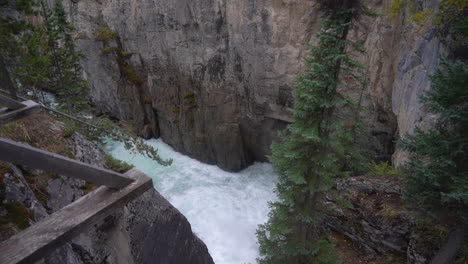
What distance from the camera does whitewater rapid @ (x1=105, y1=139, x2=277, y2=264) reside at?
14508 millimetres

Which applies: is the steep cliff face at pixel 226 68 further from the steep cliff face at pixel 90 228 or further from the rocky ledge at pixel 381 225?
the steep cliff face at pixel 90 228

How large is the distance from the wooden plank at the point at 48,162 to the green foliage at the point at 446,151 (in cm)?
700

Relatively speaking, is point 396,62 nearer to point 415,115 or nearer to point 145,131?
point 415,115

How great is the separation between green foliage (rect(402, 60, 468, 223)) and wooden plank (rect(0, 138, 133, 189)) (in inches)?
276

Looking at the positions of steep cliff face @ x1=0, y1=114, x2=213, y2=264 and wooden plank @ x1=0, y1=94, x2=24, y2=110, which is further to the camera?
wooden plank @ x1=0, y1=94, x2=24, y2=110

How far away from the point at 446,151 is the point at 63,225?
25.5 feet

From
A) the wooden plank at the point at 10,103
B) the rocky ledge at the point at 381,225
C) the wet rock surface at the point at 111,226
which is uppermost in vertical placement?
the wooden plank at the point at 10,103

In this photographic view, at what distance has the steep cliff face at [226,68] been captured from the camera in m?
12.3

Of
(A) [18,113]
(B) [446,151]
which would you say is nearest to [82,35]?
(A) [18,113]

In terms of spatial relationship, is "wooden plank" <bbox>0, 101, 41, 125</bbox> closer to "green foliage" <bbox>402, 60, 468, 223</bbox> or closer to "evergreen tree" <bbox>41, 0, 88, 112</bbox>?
"green foliage" <bbox>402, 60, 468, 223</bbox>

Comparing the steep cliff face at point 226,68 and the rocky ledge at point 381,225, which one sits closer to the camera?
the rocky ledge at point 381,225

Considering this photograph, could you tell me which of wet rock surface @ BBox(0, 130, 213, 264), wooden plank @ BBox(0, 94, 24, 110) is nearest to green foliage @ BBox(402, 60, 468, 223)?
wet rock surface @ BBox(0, 130, 213, 264)

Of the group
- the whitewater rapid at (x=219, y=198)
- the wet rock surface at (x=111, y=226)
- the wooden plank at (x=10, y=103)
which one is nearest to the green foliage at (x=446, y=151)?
the wet rock surface at (x=111, y=226)

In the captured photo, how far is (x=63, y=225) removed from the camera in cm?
285
